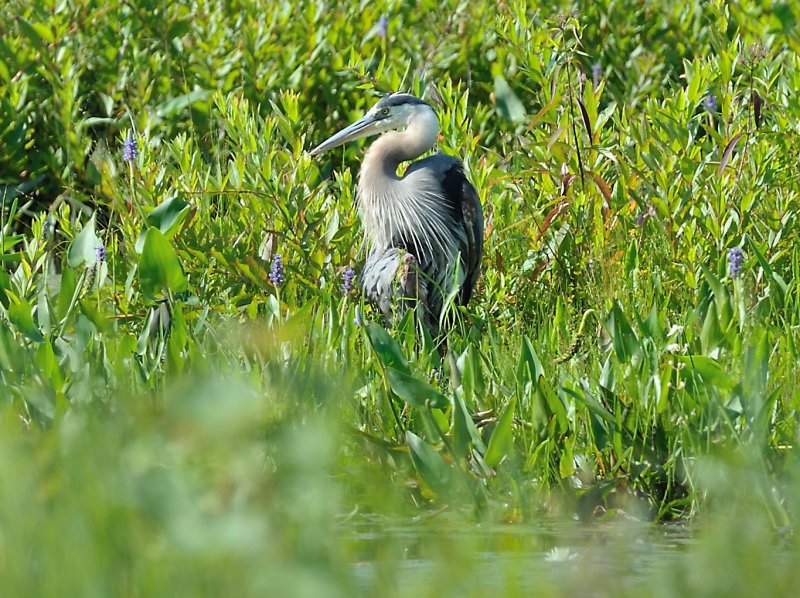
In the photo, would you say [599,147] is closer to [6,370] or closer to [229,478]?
[6,370]

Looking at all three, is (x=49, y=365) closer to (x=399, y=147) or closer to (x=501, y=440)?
(x=501, y=440)

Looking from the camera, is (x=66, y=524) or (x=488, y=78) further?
(x=488, y=78)

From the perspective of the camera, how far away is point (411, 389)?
3.46m

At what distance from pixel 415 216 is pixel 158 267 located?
186cm

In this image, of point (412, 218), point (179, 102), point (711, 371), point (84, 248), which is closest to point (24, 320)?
point (84, 248)

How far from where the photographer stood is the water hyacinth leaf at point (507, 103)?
6.23 m

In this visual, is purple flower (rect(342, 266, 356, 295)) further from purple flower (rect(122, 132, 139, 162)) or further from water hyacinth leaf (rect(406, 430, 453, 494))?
water hyacinth leaf (rect(406, 430, 453, 494))

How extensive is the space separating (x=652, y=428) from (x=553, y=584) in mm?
1026

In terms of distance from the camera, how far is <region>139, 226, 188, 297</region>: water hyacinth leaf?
12.5 ft

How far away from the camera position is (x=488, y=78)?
24.7 ft

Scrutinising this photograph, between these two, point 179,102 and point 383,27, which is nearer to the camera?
point 179,102

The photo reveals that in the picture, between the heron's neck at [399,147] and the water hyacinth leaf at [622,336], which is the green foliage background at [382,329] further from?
the heron's neck at [399,147]

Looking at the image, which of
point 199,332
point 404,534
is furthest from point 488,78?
point 404,534

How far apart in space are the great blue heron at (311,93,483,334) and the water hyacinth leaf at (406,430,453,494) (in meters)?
1.96
